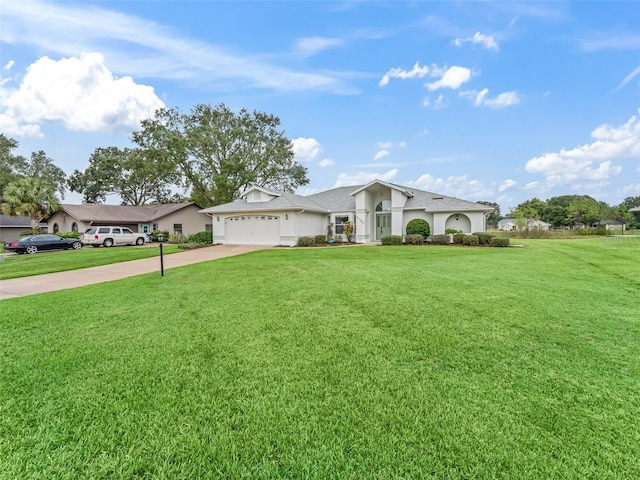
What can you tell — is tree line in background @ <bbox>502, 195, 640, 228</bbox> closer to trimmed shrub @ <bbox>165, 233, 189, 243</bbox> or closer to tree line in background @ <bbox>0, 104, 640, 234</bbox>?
tree line in background @ <bbox>0, 104, 640, 234</bbox>

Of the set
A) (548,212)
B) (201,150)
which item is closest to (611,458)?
(201,150)

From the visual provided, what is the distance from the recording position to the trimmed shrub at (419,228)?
21.2m

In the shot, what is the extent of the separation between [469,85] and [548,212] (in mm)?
61856

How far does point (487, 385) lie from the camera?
2936 mm

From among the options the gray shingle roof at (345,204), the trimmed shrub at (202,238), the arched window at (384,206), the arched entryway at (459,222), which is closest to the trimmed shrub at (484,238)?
the arched entryway at (459,222)

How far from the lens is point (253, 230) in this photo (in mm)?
22438

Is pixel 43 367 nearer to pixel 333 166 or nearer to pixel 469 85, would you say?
pixel 469 85

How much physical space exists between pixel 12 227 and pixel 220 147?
23.4m

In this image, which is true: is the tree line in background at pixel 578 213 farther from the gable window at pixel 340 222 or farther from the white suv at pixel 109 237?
the white suv at pixel 109 237

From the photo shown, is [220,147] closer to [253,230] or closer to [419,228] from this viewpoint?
[253,230]

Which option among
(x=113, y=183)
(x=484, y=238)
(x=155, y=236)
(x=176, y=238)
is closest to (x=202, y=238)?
(x=176, y=238)

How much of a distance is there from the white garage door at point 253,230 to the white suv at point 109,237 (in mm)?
8301

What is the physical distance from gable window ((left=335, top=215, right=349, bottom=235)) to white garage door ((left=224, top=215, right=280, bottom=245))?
482 centimetres

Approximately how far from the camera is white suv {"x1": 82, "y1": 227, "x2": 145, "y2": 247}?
23.0 m
